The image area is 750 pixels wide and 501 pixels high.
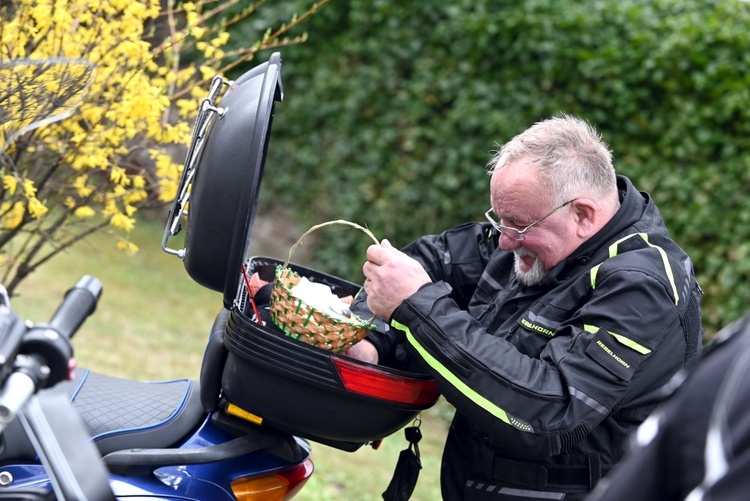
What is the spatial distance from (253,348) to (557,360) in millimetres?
676

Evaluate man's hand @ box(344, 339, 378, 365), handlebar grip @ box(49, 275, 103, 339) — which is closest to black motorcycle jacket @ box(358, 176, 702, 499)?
man's hand @ box(344, 339, 378, 365)

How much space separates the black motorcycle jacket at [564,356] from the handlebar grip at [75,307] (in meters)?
0.75

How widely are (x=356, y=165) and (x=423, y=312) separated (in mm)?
5571

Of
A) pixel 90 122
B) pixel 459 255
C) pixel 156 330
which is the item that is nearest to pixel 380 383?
pixel 459 255

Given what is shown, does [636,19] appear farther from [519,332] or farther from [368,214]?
[519,332]

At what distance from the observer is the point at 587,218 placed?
7.39ft

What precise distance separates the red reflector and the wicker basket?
9cm

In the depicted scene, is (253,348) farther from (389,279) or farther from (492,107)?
(492,107)

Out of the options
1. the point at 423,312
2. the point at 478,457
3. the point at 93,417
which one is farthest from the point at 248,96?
the point at 478,457

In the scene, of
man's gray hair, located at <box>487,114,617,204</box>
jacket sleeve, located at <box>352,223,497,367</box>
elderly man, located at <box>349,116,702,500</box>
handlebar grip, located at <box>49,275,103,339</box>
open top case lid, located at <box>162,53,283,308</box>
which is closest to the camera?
handlebar grip, located at <box>49,275,103,339</box>

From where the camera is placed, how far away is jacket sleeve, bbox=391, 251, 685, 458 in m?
1.95

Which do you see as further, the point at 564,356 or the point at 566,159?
the point at 566,159

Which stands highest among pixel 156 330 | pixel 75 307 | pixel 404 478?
pixel 75 307

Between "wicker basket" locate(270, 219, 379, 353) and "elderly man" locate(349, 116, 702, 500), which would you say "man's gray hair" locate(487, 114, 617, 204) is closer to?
"elderly man" locate(349, 116, 702, 500)
